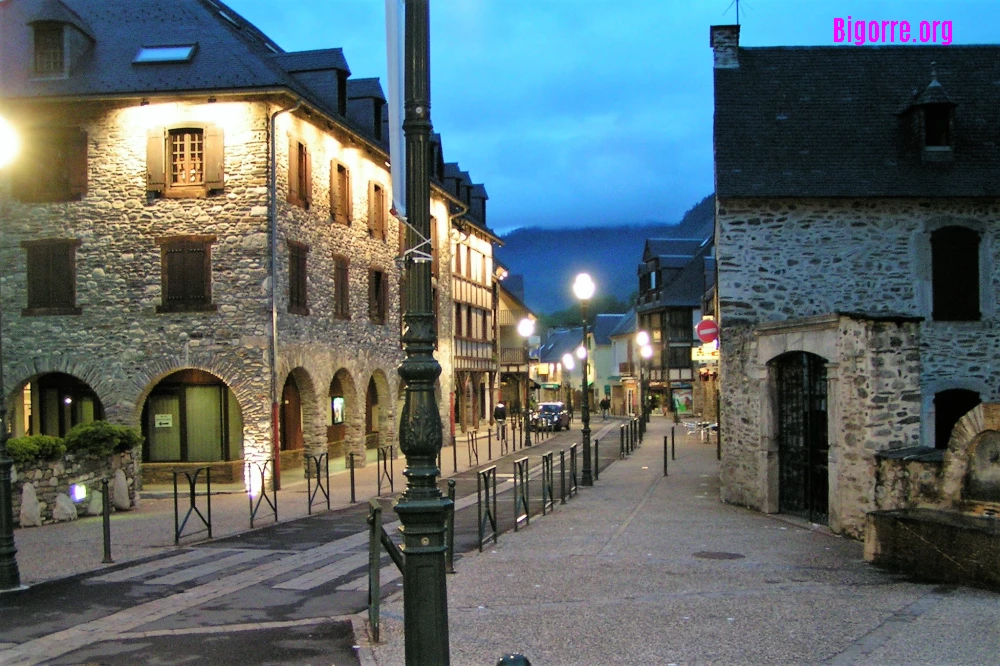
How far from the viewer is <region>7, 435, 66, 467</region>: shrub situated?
15.0m

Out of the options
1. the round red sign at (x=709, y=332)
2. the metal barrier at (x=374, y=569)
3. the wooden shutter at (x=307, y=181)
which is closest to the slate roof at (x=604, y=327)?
the round red sign at (x=709, y=332)

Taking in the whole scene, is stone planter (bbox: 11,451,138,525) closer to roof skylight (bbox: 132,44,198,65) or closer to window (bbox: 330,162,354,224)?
roof skylight (bbox: 132,44,198,65)

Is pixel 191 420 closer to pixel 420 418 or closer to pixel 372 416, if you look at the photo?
pixel 372 416

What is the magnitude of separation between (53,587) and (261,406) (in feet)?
36.3

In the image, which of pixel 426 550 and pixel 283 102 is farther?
pixel 283 102

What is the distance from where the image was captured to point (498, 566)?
1080 cm

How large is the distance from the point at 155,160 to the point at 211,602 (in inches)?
569

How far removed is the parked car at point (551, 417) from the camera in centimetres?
4356

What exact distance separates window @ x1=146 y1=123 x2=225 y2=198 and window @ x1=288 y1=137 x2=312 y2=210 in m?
1.67

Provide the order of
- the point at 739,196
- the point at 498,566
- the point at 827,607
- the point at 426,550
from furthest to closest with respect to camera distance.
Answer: the point at 739,196 < the point at 498,566 < the point at 827,607 < the point at 426,550

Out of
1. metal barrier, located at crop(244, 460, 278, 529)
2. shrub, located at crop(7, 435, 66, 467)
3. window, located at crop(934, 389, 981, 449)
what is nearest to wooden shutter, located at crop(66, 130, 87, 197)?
metal barrier, located at crop(244, 460, 278, 529)

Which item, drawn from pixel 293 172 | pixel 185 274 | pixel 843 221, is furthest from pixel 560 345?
pixel 843 221

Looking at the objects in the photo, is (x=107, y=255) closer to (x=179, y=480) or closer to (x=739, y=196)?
(x=179, y=480)

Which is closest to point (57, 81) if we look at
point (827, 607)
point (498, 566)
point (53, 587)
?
point (53, 587)
